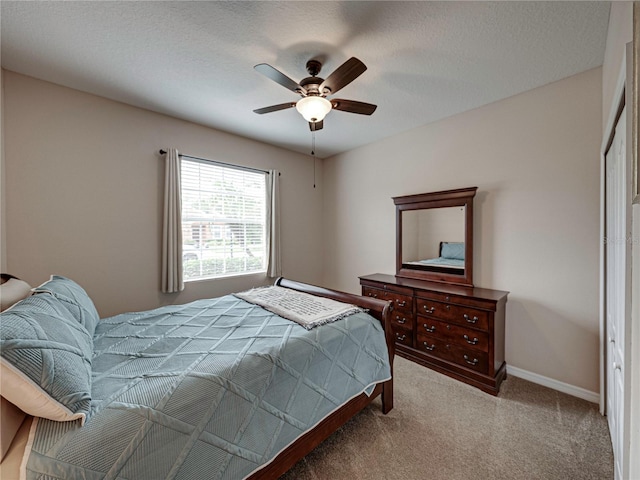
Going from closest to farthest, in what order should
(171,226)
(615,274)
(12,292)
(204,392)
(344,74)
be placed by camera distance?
(204,392) → (12,292) → (615,274) → (344,74) → (171,226)

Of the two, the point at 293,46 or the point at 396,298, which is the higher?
the point at 293,46

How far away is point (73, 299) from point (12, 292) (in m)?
0.25

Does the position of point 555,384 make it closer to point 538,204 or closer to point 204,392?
point 538,204

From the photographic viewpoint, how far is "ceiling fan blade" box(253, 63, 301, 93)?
162cm

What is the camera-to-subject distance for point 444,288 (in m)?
2.71

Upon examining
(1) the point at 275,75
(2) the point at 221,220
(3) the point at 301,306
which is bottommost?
(3) the point at 301,306

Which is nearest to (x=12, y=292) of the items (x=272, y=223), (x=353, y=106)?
(x=353, y=106)

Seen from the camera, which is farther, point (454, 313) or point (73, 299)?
point (454, 313)

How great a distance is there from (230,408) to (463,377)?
2218mm

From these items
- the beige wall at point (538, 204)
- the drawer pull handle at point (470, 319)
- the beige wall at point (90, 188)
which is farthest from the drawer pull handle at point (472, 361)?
the beige wall at point (90, 188)

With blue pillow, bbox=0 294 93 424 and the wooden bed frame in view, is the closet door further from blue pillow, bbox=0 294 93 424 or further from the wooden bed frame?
blue pillow, bbox=0 294 93 424

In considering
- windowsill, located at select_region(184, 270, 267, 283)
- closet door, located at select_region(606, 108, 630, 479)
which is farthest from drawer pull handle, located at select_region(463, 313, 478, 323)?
windowsill, located at select_region(184, 270, 267, 283)

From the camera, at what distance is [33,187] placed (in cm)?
220

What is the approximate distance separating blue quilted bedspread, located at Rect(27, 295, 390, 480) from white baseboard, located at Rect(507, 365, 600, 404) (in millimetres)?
1558
